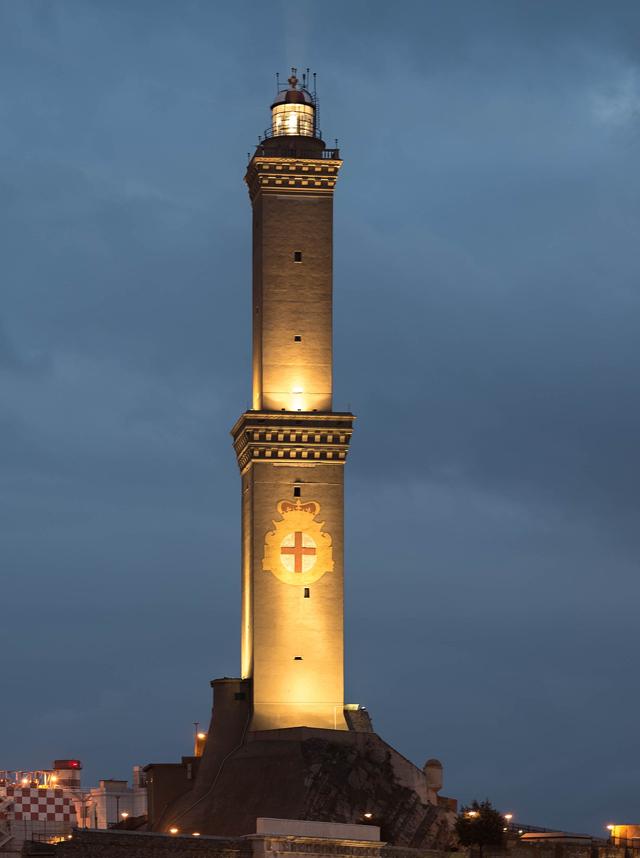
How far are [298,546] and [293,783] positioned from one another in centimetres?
1218

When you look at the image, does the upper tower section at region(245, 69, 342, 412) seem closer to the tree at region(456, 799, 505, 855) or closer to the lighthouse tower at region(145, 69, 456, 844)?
the lighthouse tower at region(145, 69, 456, 844)

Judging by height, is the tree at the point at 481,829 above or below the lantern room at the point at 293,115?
below

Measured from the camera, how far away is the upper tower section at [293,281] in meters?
110

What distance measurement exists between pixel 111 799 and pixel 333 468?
2022 cm

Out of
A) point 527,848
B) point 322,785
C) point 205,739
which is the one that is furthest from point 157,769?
point 527,848

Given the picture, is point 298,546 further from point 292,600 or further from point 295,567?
point 292,600

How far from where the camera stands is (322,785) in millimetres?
100812

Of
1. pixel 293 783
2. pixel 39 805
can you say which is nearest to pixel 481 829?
pixel 293 783

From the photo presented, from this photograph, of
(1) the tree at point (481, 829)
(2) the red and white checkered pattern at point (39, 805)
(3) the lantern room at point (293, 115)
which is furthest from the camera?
(3) the lantern room at point (293, 115)

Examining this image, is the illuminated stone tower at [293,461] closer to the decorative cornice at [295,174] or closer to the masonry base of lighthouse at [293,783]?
the decorative cornice at [295,174]

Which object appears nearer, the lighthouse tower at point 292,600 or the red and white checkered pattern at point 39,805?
the red and white checkered pattern at point 39,805

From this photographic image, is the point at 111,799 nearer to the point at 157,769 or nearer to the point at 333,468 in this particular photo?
the point at 157,769

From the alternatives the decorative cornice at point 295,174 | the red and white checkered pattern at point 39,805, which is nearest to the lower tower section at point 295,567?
the decorative cornice at point 295,174

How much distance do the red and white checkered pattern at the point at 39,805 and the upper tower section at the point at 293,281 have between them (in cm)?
2951
